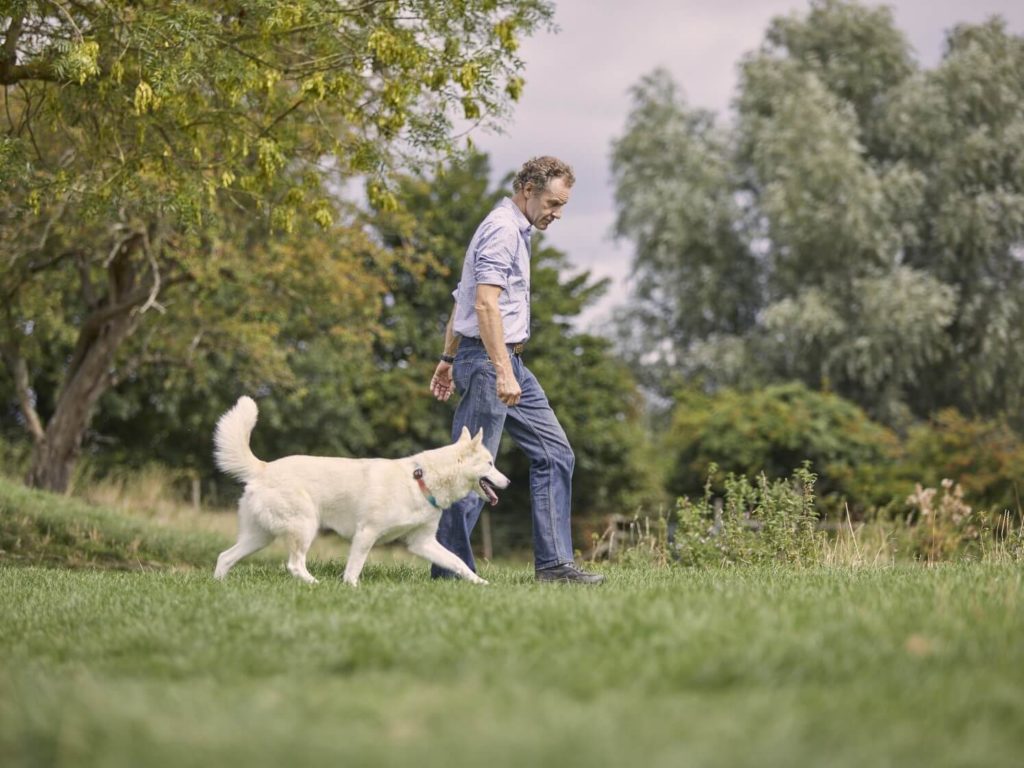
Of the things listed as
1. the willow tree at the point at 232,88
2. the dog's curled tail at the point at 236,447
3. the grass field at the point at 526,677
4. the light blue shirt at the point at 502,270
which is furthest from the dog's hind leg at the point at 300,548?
the willow tree at the point at 232,88

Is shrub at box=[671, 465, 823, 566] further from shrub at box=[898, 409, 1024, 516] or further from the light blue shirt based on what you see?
shrub at box=[898, 409, 1024, 516]

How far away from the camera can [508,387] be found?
21.4ft

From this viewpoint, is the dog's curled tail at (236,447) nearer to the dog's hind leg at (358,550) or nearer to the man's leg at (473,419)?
the dog's hind leg at (358,550)

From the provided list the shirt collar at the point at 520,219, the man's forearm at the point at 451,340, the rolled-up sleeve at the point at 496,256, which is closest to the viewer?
the rolled-up sleeve at the point at 496,256

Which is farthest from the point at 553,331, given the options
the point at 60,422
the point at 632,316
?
the point at 60,422

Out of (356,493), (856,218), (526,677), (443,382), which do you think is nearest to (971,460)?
(856,218)

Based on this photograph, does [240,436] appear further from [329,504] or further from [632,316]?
[632,316]

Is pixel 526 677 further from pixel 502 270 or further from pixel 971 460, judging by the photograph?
pixel 971 460

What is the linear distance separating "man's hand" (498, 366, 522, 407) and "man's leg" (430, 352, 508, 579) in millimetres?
173

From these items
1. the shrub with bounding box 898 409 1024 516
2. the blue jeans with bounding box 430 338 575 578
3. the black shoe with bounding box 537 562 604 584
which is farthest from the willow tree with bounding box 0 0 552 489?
the shrub with bounding box 898 409 1024 516

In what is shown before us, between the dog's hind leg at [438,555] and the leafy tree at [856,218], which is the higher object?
the leafy tree at [856,218]

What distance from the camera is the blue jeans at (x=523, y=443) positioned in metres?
6.83

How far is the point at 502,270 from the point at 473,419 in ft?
3.12

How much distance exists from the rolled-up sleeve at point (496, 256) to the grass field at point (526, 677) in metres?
1.93
